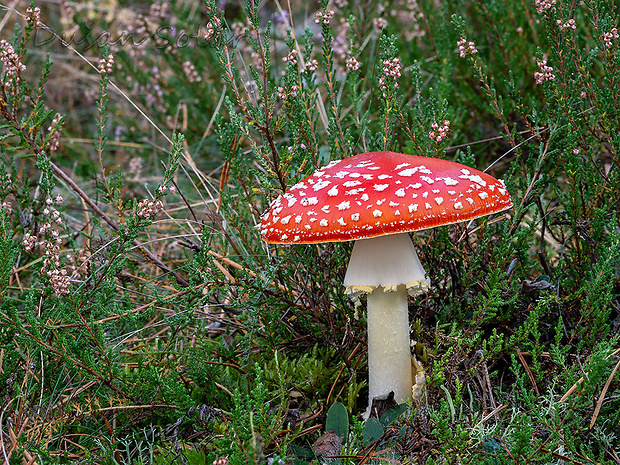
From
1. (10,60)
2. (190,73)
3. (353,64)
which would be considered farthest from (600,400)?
(190,73)

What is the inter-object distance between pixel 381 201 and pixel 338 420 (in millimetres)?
1009

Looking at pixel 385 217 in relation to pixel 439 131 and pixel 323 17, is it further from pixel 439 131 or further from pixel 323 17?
pixel 323 17

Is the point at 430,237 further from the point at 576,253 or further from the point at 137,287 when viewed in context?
the point at 137,287

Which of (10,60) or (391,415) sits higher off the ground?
(10,60)

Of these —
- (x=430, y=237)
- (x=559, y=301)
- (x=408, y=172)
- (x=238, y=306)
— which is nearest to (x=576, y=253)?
(x=559, y=301)

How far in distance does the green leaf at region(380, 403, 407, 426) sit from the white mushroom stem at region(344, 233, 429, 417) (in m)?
0.11

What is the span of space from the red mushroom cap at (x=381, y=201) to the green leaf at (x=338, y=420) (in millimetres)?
807

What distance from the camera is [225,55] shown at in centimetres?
255

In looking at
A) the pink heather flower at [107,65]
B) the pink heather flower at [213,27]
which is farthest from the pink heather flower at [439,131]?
the pink heather flower at [107,65]

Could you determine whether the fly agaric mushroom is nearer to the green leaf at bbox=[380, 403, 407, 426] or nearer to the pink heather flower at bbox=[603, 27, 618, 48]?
the green leaf at bbox=[380, 403, 407, 426]

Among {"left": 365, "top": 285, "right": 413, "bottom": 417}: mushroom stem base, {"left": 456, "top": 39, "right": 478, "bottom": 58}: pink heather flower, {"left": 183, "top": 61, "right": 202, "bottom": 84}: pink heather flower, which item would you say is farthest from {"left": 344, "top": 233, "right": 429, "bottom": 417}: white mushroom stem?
{"left": 183, "top": 61, "right": 202, "bottom": 84}: pink heather flower

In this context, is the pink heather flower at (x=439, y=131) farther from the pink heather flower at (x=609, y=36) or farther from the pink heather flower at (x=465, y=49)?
the pink heather flower at (x=609, y=36)

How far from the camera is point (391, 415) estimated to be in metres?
2.33

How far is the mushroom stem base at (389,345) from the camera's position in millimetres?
2412
